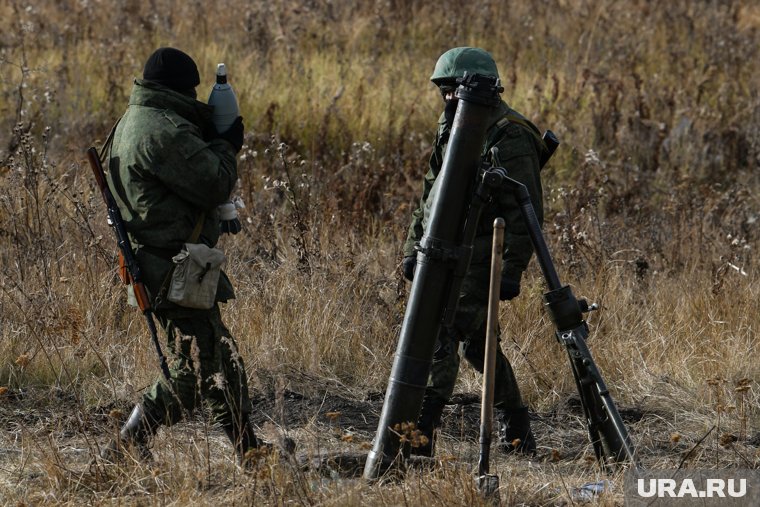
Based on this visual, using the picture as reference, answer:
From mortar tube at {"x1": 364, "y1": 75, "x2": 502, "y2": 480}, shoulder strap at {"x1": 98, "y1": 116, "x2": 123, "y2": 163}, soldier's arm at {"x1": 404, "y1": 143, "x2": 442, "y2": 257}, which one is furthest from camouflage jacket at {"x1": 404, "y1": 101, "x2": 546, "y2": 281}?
shoulder strap at {"x1": 98, "y1": 116, "x2": 123, "y2": 163}

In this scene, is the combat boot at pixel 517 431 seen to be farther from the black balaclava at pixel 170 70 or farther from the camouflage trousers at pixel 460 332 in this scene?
the black balaclava at pixel 170 70

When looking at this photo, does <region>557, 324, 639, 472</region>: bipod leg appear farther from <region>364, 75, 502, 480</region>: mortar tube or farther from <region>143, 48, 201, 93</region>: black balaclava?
<region>143, 48, 201, 93</region>: black balaclava

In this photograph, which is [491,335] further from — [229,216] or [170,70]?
[170,70]

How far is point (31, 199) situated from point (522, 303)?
3147 mm

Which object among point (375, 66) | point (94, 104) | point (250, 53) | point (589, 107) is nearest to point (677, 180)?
point (589, 107)

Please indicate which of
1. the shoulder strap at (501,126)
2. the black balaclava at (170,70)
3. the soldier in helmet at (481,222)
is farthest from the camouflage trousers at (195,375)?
the shoulder strap at (501,126)

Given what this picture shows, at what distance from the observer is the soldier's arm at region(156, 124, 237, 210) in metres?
4.34

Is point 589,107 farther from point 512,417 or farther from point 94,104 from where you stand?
point 512,417

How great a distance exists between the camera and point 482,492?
3836 millimetres

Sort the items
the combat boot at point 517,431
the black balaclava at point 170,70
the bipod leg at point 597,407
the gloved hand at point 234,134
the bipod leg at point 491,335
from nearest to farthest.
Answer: the bipod leg at point 491,335 < the bipod leg at point 597,407 < the black balaclava at point 170,70 < the gloved hand at point 234,134 < the combat boot at point 517,431

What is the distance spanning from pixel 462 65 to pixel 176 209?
1.32 metres

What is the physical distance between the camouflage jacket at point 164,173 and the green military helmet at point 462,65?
3.09 ft

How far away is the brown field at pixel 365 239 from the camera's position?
461 centimetres

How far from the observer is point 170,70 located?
14.6 feet
